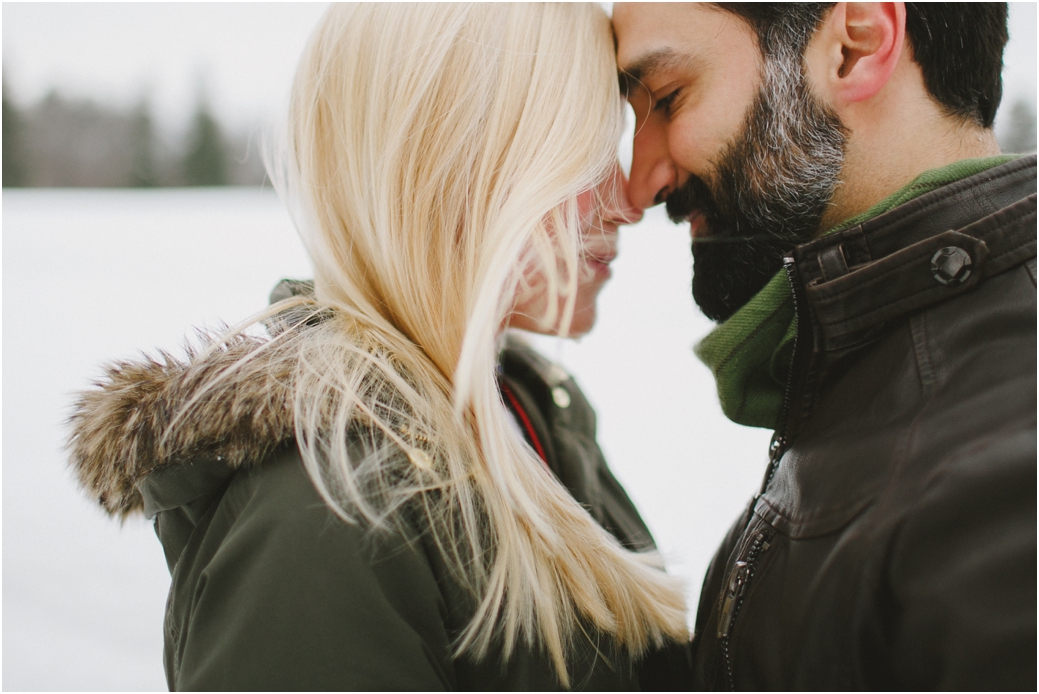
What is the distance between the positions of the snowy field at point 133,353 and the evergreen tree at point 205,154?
320 mm

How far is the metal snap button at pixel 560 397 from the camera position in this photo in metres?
1.26

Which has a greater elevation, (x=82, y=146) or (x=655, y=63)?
(x=82, y=146)

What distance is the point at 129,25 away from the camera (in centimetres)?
347

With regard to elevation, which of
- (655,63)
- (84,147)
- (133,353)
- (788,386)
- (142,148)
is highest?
(142,148)

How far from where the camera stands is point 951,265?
0.77 m

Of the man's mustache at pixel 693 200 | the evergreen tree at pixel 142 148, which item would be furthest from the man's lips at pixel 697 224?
the evergreen tree at pixel 142 148

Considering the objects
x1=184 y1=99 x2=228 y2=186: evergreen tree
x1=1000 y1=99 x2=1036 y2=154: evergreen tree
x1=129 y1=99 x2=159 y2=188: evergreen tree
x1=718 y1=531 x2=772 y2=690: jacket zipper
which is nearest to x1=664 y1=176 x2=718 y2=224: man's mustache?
x1=718 y1=531 x2=772 y2=690: jacket zipper

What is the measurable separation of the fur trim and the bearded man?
658 millimetres

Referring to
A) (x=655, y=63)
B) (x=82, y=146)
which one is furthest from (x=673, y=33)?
(x=82, y=146)

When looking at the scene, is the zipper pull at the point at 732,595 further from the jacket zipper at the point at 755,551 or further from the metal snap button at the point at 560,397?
the metal snap button at the point at 560,397

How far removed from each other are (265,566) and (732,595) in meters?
0.61

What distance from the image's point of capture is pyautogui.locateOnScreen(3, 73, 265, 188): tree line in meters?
4.74

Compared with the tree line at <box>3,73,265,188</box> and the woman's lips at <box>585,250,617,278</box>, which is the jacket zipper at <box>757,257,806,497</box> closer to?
the woman's lips at <box>585,250,617,278</box>

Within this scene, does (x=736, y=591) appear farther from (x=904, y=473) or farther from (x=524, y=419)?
(x=524, y=419)
